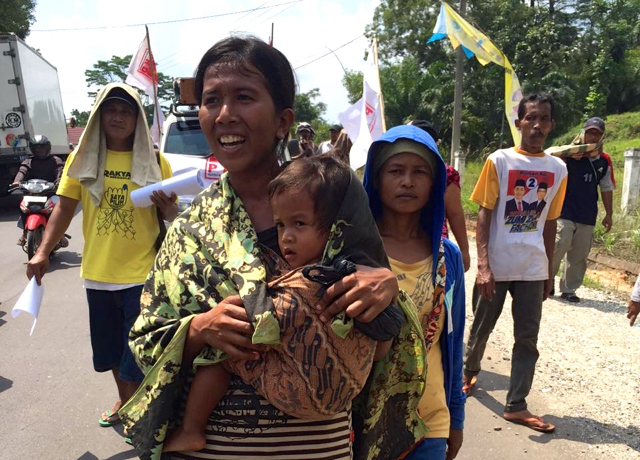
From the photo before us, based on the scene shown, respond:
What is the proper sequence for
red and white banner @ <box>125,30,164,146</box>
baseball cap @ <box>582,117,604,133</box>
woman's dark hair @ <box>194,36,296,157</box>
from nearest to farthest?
woman's dark hair @ <box>194,36,296,157</box> → baseball cap @ <box>582,117,604,133</box> → red and white banner @ <box>125,30,164,146</box>

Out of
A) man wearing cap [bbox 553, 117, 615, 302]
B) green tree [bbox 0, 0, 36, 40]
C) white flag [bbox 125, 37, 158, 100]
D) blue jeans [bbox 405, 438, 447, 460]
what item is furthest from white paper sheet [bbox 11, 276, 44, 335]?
green tree [bbox 0, 0, 36, 40]

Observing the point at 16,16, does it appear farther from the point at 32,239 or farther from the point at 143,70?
the point at 32,239

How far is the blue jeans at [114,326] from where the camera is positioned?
290 centimetres

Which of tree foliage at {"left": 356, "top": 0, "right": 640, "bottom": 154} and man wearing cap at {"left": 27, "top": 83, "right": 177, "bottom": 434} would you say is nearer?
man wearing cap at {"left": 27, "top": 83, "right": 177, "bottom": 434}

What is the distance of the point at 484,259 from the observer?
3.56 meters

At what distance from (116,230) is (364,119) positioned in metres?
4.11

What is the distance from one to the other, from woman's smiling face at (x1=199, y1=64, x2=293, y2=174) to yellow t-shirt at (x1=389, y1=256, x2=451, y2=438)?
0.79 m

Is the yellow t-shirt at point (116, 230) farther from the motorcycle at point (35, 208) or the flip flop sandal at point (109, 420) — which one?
the motorcycle at point (35, 208)

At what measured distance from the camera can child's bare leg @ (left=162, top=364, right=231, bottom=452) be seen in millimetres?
1241

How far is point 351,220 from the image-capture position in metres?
1.24

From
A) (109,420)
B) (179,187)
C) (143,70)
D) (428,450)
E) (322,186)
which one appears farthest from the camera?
(143,70)

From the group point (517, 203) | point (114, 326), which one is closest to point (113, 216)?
point (114, 326)

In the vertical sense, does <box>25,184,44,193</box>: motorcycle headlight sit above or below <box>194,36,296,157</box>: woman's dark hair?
below

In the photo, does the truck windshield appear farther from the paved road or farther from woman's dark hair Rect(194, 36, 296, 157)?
woman's dark hair Rect(194, 36, 296, 157)
